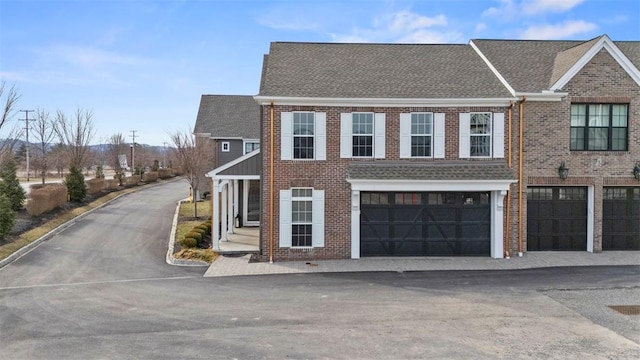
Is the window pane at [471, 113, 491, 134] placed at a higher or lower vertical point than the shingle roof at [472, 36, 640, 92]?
lower

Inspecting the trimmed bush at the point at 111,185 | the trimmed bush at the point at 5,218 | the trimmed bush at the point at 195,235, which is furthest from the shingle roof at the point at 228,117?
the trimmed bush at the point at 5,218

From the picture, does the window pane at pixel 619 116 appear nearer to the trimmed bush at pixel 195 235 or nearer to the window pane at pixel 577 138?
the window pane at pixel 577 138

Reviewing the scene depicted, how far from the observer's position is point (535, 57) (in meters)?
20.6

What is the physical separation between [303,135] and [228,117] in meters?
18.7

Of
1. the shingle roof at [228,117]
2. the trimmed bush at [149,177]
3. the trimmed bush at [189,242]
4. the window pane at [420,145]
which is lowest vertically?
the trimmed bush at [189,242]

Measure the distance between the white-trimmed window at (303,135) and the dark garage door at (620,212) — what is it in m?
11.4

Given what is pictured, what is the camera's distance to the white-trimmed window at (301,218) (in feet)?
57.9

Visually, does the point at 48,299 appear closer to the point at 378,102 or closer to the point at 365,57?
the point at 378,102

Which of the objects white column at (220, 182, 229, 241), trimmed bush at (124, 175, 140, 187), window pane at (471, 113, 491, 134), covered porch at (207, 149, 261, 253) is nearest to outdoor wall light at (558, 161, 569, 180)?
window pane at (471, 113, 491, 134)

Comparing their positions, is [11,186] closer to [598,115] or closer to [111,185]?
[111,185]

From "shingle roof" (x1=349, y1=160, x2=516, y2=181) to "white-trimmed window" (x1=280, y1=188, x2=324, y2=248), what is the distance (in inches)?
69.7

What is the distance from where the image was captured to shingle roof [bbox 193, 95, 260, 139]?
33.2 m

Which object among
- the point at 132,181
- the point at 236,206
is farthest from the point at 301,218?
the point at 132,181

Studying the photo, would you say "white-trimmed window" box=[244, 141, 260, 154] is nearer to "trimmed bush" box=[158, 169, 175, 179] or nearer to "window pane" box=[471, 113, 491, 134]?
"window pane" box=[471, 113, 491, 134]
